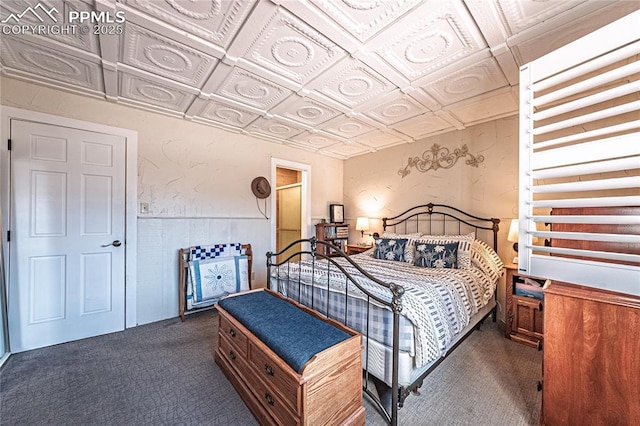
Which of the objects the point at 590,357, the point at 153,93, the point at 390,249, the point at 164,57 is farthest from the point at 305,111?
the point at 590,357

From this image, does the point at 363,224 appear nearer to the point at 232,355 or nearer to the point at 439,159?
the point at 439,159

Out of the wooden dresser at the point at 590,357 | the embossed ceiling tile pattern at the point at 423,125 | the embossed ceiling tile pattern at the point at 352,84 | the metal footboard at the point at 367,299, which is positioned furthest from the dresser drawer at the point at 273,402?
the embossed ceiling tile pattern at the point at 423,125

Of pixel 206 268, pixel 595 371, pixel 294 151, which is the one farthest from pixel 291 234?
pixel 595 371

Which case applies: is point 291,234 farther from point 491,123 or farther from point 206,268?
point 491,123

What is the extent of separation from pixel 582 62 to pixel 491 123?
6.79 ft

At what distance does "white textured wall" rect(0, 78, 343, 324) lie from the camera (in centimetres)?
267

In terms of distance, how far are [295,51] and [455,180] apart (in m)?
2.79

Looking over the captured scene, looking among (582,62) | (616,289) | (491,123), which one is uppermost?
(491,123)

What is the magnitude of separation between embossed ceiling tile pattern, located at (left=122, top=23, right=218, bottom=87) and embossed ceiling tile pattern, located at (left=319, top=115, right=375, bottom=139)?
164cm

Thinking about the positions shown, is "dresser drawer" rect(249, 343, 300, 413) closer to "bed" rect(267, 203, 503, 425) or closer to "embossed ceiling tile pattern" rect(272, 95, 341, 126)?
"bed" rect(267, 203, 503, 425)

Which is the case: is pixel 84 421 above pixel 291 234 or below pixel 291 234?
below

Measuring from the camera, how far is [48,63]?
2086 mm

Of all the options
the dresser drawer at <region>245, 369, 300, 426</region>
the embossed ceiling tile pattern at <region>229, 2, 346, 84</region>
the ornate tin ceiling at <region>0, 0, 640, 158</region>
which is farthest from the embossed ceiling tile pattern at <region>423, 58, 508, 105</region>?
the dresser drawer at <region>245, 369, 300, 426</region>

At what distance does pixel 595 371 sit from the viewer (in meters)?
1.26
